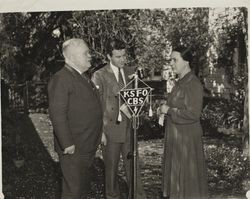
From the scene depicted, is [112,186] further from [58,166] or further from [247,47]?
[247,47]

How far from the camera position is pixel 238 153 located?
2086 mm

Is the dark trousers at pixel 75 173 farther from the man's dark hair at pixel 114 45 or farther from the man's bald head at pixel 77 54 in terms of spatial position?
the man's dark hair at pixel 114 45

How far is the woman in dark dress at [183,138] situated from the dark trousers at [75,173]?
16.7 inches

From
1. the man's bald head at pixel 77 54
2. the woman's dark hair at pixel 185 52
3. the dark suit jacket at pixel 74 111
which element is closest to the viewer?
the dark suit jacket at pixel 74 111

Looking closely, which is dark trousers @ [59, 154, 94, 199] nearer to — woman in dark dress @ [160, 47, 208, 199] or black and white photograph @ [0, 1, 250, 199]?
black and white photograph @ [0, 1, 250, 199]

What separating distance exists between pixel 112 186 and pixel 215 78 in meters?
0.79

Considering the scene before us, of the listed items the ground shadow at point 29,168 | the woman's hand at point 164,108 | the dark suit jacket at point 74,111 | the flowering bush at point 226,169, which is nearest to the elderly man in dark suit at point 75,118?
the dark suit jacket at point 74,111

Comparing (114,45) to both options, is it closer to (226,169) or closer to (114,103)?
(114,103)

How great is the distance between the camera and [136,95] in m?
1.96

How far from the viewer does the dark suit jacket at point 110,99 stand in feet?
6.52

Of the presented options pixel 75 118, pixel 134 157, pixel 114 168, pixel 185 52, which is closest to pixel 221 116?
pixel 185 52

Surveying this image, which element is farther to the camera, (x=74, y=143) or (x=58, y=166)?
(x=58, y=166)

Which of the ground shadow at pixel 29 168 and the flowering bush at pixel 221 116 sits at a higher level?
the flowering bush at pixel 221 116

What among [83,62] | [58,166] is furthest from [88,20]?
[58,166]
